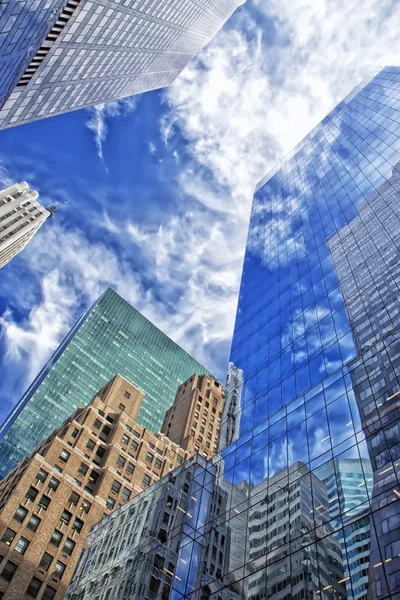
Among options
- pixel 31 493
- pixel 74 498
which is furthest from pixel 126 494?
pixel 31 493

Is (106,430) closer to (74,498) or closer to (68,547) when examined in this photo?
(74,498)

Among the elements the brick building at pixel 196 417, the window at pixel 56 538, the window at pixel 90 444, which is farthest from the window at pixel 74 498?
the brick building at pixel 196 417

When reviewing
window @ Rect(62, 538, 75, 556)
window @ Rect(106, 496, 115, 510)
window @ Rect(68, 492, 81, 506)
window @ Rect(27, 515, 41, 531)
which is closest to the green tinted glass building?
window @ Rect(106, 496, 115, 510)

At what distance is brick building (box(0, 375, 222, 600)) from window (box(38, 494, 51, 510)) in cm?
12

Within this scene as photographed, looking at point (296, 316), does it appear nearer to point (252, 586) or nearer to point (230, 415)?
point (230, 415)

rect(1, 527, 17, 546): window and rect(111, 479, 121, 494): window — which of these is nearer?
rect(1, 527, 17, 546): window

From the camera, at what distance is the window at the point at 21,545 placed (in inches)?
2044

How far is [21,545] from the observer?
172ft

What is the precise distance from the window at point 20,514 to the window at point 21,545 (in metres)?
2.32

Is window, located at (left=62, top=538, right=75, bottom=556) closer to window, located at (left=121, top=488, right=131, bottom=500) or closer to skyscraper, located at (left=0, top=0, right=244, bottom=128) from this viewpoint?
window, located at (left=121, top=488, right=131, bottom=500)

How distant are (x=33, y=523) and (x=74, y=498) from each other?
7.43m

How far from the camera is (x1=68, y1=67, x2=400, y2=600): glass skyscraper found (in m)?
22.6

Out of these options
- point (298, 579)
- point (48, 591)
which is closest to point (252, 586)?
point (298, 579)

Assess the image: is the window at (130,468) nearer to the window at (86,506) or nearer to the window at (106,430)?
the window at (106,430)
